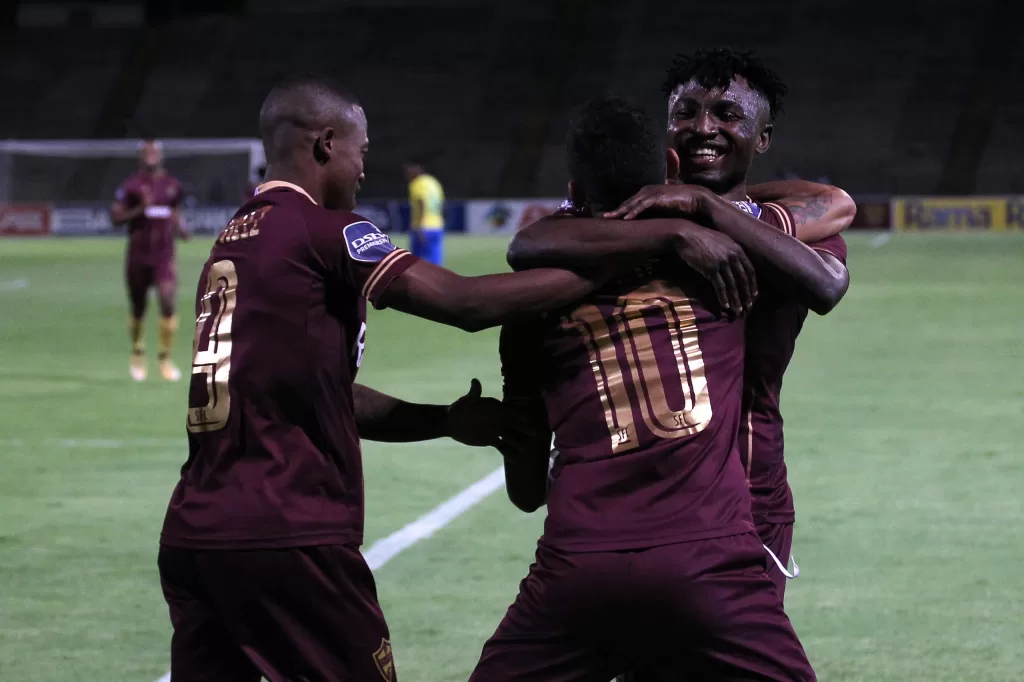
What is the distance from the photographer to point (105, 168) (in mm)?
51281

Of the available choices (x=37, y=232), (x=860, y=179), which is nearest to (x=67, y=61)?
(x=37, y=232)

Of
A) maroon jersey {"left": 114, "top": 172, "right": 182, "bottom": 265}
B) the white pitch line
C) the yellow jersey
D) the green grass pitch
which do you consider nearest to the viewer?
the green grass pitch

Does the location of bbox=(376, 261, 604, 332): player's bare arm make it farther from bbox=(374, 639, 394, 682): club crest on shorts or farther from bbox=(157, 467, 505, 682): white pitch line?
bbox=(157, 467, 505, 682): white pitch line

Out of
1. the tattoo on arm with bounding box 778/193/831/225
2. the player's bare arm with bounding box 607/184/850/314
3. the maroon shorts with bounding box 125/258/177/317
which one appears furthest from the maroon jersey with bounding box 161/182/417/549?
the maroon shorts with bounding box 125/258/177/317

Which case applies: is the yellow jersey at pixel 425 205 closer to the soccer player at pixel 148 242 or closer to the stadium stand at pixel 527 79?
the soccer player at pixel 148 242

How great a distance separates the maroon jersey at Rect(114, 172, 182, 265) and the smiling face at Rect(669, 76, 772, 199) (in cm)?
1148

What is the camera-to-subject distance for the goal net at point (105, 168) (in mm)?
45781

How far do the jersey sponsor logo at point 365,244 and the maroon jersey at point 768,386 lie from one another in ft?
3.13

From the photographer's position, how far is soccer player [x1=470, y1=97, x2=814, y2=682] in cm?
336

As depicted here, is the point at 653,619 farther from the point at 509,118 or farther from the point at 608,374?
the point at 509,118

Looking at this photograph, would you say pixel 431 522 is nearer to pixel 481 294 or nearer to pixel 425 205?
pixel 481 294

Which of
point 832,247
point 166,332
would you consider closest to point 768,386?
point 832,247

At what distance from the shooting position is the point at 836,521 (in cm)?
845

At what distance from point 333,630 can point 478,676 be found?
0.38 meters
